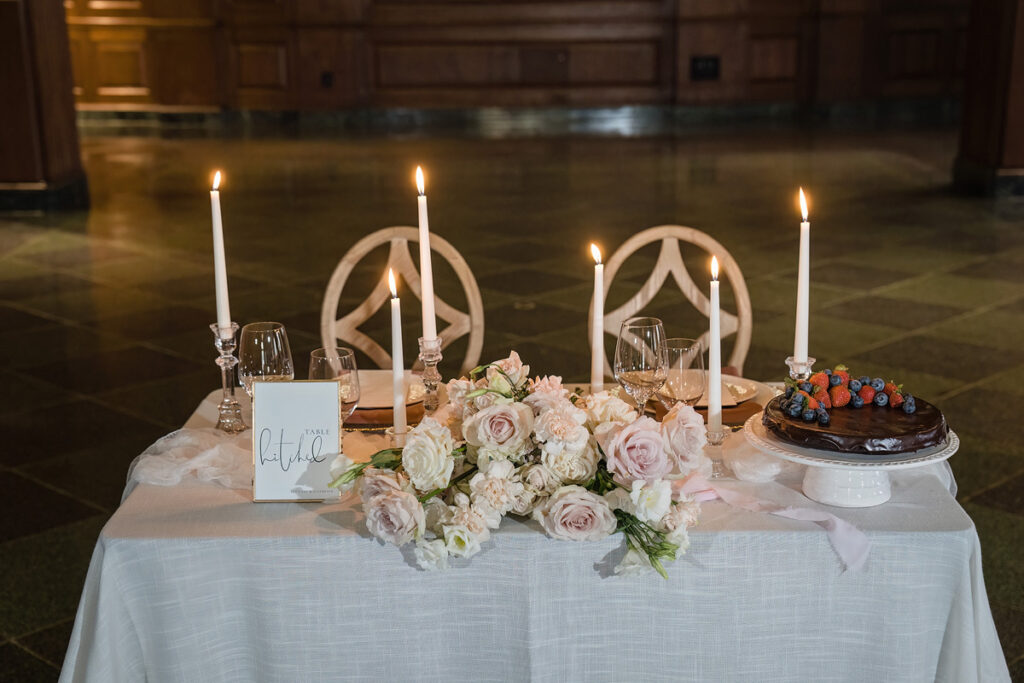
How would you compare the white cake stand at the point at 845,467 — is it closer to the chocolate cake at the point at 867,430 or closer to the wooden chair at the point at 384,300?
the chocolate cake at the point at 867,430

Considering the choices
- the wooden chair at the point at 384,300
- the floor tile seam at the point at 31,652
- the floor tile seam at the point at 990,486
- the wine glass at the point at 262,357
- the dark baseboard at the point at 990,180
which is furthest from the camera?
the dark baseboard at the point at 990,180

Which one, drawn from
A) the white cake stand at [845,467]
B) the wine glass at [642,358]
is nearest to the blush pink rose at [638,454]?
the white cake stand at [845,467]

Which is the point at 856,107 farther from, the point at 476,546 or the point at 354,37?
the point at 476,546

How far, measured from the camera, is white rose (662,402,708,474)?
161 centimetres

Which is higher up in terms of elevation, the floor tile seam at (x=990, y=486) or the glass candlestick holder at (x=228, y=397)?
the glass candlestick holder at (x=228, y=397)

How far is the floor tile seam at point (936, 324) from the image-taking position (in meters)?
4.97

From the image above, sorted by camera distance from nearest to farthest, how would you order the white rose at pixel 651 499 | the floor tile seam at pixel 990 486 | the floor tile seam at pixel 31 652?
the white rose at pixel 651 499 → the floor tile seam at pixel 31 652 → the floor tile seam at pixel 990 486

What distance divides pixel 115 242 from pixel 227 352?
5549 millimetres

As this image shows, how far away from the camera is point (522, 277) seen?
20.4 feet

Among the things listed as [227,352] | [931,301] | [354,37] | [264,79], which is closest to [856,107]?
[354,37]

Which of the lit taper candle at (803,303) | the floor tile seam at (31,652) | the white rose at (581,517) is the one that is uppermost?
the lit taper candle at (803,303)

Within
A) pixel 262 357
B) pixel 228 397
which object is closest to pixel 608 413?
pixel 262 357

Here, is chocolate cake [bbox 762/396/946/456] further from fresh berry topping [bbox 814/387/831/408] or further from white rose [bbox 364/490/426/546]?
white rose [bbox 364/490/426/546]

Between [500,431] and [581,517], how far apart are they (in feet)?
0.51
